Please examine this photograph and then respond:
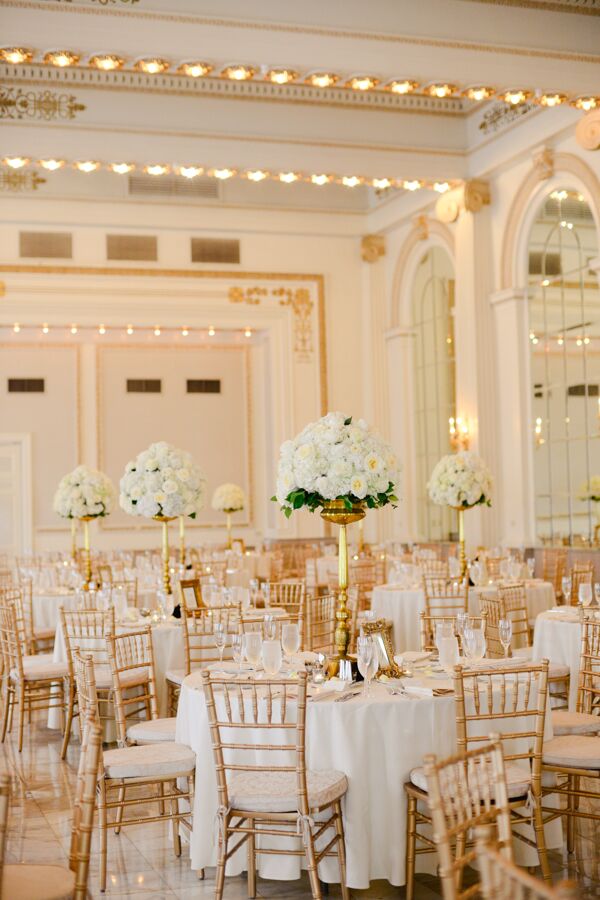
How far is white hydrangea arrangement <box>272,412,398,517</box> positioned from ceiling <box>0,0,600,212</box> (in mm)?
4984

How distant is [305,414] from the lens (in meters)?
16.1

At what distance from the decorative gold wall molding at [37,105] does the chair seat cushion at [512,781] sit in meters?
9.70

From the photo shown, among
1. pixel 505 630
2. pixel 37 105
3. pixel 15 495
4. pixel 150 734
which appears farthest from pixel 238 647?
pixel 15 495

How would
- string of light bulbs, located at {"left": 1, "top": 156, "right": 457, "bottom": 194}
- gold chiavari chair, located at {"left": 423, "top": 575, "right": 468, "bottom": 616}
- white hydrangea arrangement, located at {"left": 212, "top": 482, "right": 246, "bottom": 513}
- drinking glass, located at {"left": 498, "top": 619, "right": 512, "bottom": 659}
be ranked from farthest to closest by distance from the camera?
1. white hydrangea arrangement, located at {"left": 212, "top": 482, "right": 246, "bottom": 513}
2. string of light bulbs, located at {"left": 1, "top": 156, "right": 457, "bottom": 194}
3. gold chiavari chair, located at {"left": 423, "top": 575, "right": 468, "bottom": 616}
4. drinking glass, located at {"left": 498, "top": 619, "right": 512, "bottom": 659}

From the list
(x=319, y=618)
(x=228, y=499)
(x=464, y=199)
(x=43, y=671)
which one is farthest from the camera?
(x=228, y=499)

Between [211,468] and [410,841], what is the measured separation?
1271cm

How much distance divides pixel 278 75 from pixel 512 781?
6.80 m

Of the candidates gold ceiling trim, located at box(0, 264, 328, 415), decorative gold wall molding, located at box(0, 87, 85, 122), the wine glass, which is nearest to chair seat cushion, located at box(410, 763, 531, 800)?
the wine glass

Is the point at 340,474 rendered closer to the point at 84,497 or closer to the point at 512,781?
the point at 512,781

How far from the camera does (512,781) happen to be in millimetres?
4395

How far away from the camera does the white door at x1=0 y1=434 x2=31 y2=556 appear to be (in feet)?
52.6

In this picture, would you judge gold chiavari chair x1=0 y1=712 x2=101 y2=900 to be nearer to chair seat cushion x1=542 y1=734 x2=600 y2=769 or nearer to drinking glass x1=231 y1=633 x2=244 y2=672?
drinking glass x1=231 y1=633 x2=244 y2=672

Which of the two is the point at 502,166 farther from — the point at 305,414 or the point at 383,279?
the point at 305,414

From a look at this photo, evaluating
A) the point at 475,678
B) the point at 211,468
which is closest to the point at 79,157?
the point at 211,468
